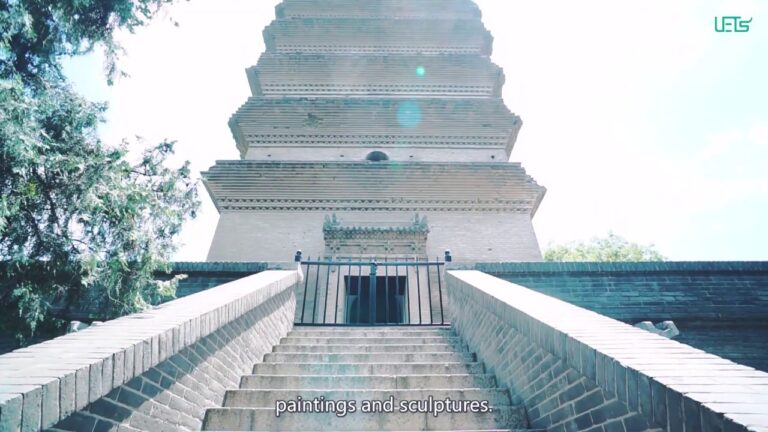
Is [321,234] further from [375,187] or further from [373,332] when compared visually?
[373,332]

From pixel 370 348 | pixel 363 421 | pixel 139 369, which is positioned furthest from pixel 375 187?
pixel 139 369

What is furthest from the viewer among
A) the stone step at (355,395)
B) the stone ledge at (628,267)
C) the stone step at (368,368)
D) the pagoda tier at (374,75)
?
the pagoda tier at (374,75)

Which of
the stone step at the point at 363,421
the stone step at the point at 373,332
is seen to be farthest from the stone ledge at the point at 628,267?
the stone step at the point at 363,421

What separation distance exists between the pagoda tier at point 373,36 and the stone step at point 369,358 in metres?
11.7

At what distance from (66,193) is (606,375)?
5.90m

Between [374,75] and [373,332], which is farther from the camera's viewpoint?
[374,75]

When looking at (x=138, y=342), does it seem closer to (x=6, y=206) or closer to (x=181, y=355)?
(x=181, y=355)

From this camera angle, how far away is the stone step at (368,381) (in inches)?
153

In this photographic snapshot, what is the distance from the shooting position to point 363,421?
329 centimetres

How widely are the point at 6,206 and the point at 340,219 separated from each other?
6289 mm

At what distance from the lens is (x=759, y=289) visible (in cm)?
624

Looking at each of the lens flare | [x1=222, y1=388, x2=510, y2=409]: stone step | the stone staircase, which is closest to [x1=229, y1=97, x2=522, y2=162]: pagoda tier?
the lens flare

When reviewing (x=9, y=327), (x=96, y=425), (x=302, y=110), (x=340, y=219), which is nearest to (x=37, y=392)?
(x=96, y=425)

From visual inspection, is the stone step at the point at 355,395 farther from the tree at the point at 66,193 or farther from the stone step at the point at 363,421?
the tree at the point at 66,193
